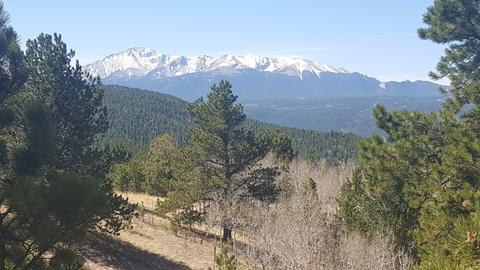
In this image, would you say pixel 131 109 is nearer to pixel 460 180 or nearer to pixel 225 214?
pixel 225 214

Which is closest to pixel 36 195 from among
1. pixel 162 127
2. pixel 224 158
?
pixel 224 158

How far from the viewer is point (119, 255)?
18.8 m

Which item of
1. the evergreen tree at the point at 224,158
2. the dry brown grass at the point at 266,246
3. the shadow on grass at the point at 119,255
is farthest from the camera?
the evergreen tree at the point at 224,158

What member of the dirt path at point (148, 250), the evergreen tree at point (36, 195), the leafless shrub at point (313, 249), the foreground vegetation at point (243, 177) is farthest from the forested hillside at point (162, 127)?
the evergreen tree at point (36, 195)

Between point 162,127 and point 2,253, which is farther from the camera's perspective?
point 162,127

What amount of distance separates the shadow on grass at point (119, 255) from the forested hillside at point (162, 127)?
53.4 meters

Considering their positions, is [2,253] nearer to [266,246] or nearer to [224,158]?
[266,246]

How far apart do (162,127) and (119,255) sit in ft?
343

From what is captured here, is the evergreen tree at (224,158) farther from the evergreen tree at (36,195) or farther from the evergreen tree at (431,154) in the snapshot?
the evergreen tree at (36,195)

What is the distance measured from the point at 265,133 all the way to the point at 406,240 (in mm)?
13504

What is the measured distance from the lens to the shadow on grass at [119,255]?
1758cm

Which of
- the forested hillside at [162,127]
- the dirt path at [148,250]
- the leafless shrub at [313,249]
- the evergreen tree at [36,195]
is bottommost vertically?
the forested hillside at [162,127]

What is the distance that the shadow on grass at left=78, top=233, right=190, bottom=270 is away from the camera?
17.6 m

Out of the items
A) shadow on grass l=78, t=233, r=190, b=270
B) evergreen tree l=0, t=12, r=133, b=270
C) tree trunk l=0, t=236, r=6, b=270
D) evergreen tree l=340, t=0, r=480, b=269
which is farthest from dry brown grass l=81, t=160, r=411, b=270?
tree trunk l=0, t=236, r=6, b=270
